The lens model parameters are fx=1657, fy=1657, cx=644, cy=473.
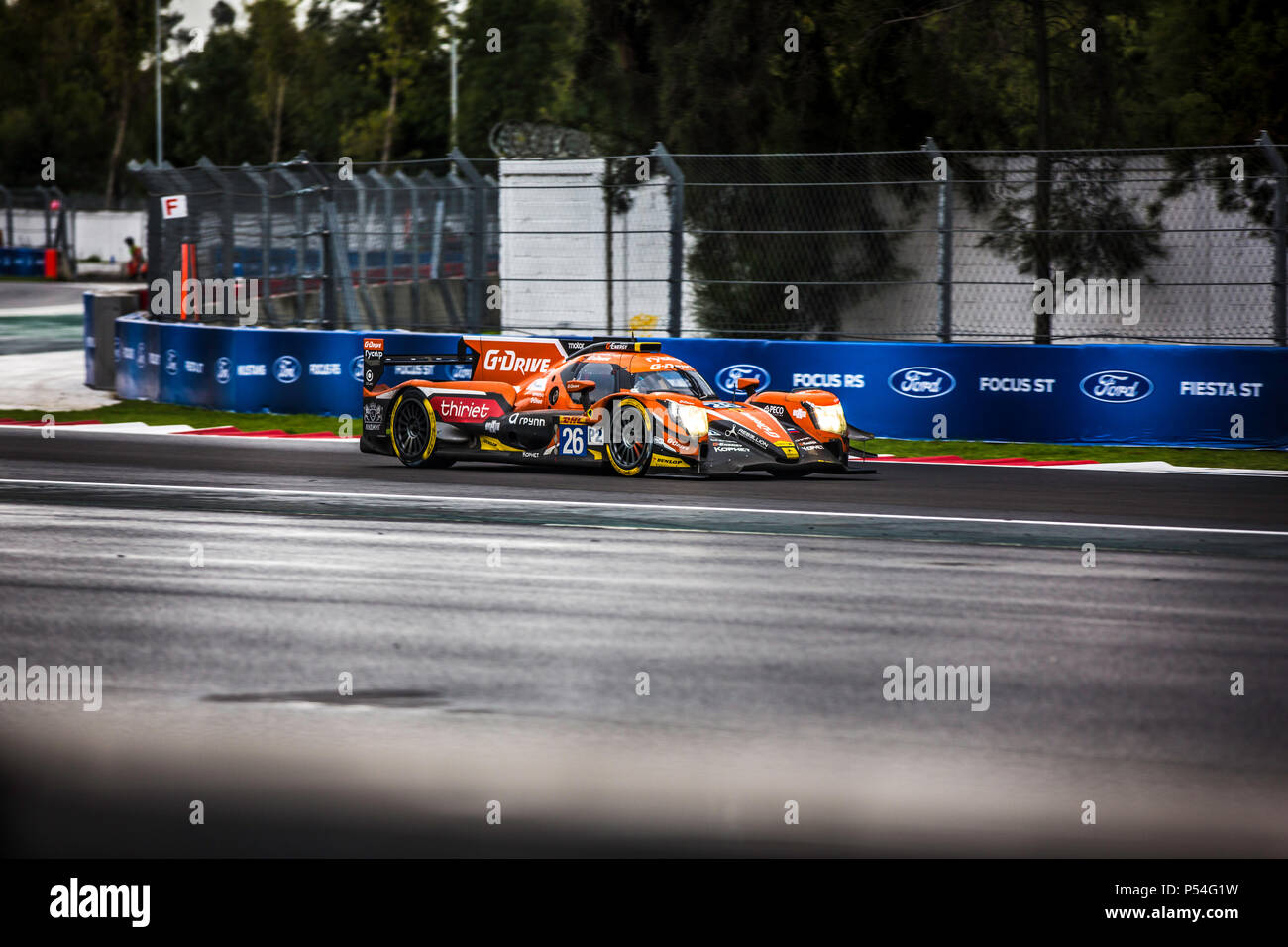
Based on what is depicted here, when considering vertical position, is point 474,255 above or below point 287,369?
above

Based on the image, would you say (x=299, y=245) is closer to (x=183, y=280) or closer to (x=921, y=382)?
(x=183, y=280)

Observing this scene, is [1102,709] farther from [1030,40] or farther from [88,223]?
[88,223]

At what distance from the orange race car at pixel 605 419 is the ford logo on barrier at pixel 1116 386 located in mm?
3137

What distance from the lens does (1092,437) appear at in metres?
16.2

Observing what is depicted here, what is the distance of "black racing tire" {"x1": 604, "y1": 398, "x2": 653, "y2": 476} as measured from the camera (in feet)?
43.9

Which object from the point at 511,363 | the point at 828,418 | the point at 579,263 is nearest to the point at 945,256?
the point at 828,418

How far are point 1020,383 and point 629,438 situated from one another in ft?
15.8

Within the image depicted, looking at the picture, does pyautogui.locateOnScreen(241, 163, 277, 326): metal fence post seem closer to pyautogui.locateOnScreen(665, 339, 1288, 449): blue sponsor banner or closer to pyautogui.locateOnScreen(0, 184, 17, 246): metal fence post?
pyautogui.locateOnScreen(665, 339, 1288, 449): blue sponsor banner

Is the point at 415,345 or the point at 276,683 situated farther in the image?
the point at 415,345

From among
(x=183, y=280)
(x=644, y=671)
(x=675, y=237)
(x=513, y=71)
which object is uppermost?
(x=513, y=71)

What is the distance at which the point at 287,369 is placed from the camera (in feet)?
65.0

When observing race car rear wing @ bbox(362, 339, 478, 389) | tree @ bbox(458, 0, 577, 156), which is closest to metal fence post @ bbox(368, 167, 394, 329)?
race car rear wing @ bbox(362, 339, 478, 389)
